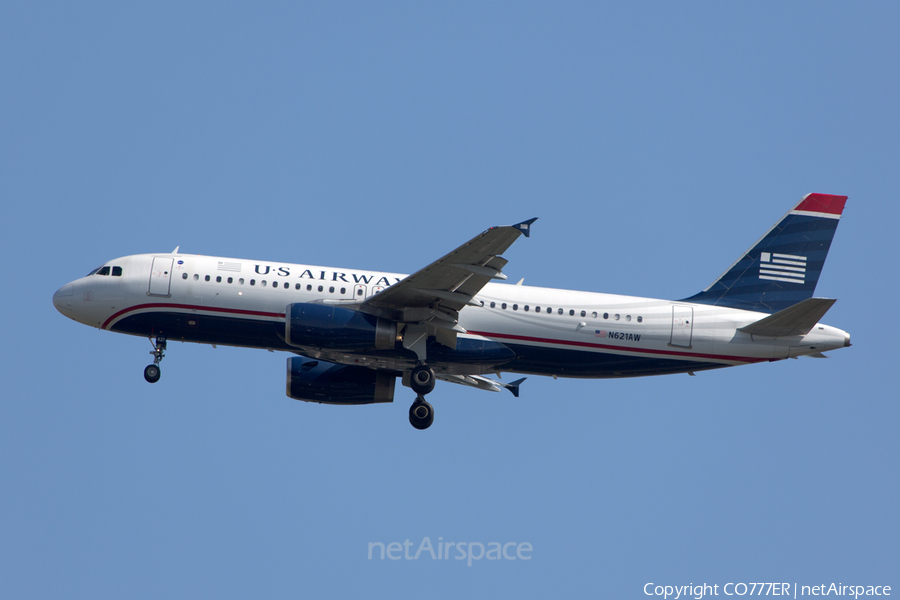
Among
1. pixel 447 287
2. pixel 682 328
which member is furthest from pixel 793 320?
pixel 447 287

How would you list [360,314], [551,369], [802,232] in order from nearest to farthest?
[360,314]
[551,369]
[802,232]

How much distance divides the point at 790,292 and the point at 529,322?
31.4 feet

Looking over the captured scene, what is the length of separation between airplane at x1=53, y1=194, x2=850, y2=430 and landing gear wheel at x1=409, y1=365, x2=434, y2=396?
0.03m

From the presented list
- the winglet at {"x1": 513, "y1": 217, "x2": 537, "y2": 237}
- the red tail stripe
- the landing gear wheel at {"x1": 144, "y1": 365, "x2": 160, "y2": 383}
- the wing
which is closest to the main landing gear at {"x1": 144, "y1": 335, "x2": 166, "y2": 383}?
the landing gear wheel at {"x1": 144, "y1": 365, "x2": 160, "y2": 383}

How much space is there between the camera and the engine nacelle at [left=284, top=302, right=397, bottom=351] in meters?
27.8

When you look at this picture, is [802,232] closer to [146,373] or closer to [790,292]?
[790,292]

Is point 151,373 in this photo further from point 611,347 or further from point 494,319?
point 611,347

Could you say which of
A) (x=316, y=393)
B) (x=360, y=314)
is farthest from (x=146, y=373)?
(x=360, y=314)

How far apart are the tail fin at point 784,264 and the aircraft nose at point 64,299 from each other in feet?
68.9

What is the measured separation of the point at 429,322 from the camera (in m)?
29.1

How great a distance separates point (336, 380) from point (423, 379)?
15.4ft

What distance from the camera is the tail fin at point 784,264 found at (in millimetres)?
31797

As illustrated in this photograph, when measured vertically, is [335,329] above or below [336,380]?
above

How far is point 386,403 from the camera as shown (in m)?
33.7
